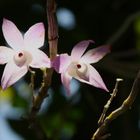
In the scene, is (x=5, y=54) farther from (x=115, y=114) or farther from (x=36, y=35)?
(x=115, y=114)

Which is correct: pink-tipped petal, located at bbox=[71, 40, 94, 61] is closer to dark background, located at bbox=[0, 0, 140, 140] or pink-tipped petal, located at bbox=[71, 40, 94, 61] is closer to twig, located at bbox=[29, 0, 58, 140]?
twig, located at bbox=[29, 0, 58, 140]

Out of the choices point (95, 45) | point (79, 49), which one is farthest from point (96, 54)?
point (95, 45)

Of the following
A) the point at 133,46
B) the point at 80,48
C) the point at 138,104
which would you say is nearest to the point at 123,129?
the point at 138,104

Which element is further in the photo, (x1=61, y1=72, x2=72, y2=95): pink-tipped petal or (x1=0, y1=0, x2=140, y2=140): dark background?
(x1=0, y1=0, x2=140, y2=140): dark background

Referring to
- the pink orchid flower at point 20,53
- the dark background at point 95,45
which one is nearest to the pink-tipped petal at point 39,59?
the pink orchid flower at point 20,53

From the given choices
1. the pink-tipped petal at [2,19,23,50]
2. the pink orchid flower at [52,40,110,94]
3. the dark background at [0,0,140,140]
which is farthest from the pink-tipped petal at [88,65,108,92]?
the dark background at [0,0,140,140]

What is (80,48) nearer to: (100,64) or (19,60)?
(19,60)

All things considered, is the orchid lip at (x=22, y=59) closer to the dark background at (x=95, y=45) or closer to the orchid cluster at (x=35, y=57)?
the orchid cluster at (x=35, y=57)
